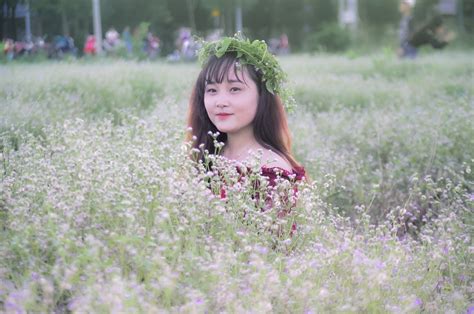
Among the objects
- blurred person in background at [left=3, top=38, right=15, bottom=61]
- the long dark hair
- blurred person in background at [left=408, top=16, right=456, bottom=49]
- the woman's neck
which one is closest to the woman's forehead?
the long dark hair

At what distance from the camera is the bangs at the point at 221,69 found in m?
3.98

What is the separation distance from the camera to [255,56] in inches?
163

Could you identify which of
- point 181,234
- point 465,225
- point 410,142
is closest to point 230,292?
point 181,234

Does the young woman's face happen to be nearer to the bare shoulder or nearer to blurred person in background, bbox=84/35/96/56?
the bare shoulder

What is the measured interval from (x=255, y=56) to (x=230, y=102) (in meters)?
0.34

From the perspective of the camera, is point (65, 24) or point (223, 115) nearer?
point (223, 115)

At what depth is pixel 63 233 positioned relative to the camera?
2.36 m

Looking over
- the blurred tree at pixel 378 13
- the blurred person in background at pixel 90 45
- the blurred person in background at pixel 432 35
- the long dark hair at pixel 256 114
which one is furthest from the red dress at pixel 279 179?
the blurred tree at pixel 378 13

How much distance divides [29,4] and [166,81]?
230cm

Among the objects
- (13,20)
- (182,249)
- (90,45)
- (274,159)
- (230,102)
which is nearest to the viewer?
(182,249)

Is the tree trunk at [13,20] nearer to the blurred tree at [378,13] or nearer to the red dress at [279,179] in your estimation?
the red dress at [279,179]

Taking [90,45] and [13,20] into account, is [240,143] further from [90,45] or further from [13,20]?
[90,45]

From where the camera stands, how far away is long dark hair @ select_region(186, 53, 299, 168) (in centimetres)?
405

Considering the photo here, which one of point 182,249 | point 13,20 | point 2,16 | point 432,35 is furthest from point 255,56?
point 432,35
